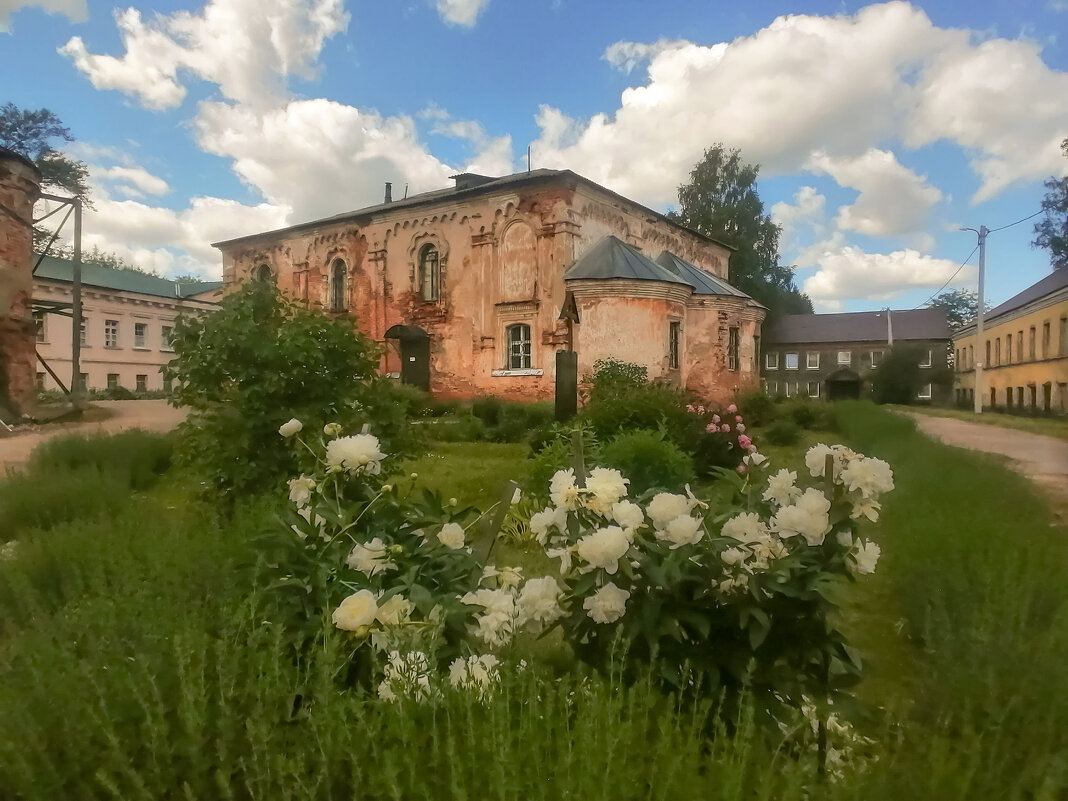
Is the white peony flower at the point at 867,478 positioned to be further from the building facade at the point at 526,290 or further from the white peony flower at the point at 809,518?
the building facade at the point at 526,290

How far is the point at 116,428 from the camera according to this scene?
32.4ft

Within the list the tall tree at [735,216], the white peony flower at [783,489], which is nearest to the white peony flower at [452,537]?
the white peony flower at [783,489]

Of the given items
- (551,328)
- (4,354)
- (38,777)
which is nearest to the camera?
(38,777)

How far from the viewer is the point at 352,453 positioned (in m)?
2.65

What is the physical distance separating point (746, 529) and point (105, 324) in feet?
65.3

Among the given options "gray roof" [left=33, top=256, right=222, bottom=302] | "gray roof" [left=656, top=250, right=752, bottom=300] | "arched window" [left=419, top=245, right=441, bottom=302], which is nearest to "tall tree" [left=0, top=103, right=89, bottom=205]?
"gray roof" [left=33, top=256, right=222, bottom=302]

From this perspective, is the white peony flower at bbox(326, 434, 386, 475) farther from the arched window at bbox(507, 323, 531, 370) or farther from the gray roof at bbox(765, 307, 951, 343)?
the gray roof at bbox(765, 307, 951, 343)

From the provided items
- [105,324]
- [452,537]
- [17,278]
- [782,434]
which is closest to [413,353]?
[105,324]

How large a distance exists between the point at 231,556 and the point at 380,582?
5.49 feet

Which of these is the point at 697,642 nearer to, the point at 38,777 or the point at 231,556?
the point at 38,777

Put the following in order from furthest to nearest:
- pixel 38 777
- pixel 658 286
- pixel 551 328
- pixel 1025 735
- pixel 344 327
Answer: pixel 551 328 → pixel 658 286 → pixel 344 327 → pixel 1025 735 → pixel 38 777

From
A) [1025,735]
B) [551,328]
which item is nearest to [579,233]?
[551,328]

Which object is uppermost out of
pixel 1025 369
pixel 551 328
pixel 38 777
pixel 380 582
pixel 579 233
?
pixel 579 233

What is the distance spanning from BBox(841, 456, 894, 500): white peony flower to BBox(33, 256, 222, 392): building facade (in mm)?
15207
